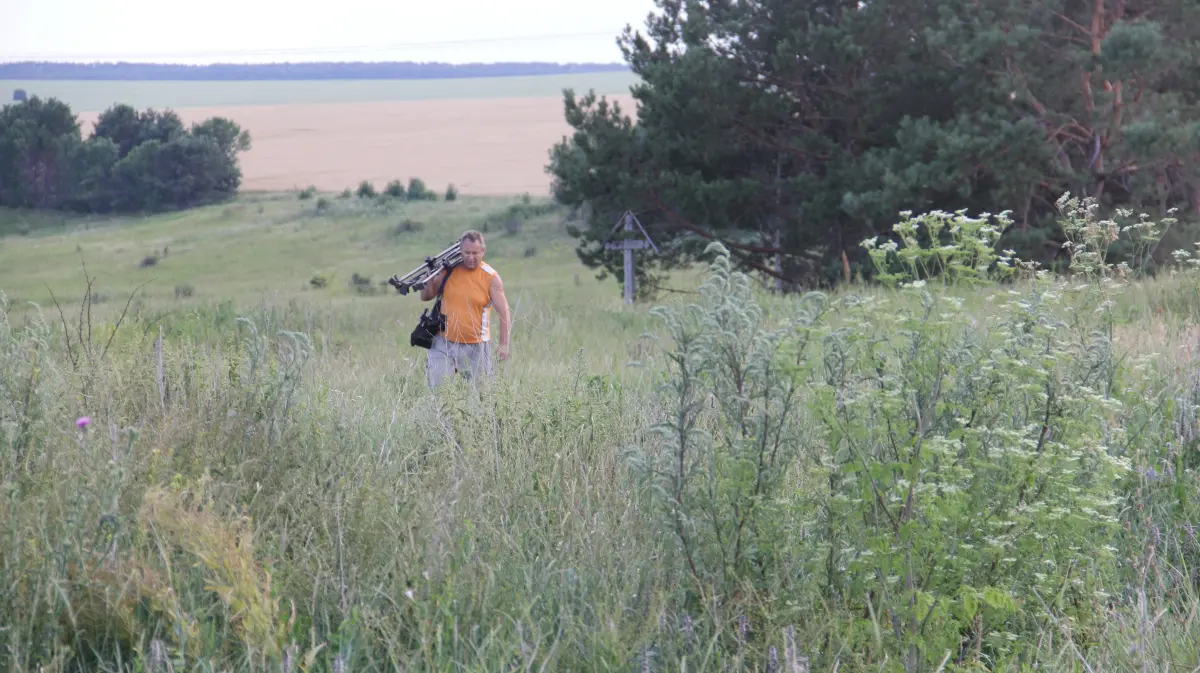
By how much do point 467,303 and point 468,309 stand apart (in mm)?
52

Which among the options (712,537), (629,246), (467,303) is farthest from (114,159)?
(712,537)

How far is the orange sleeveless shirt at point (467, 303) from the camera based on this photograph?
7.90 m

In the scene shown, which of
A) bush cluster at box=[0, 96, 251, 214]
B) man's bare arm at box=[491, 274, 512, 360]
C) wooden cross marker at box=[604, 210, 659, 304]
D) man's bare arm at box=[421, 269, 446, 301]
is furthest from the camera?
bush cluster at box=[0, 96, 251, 214]

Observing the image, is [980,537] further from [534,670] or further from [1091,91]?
[1091,91]

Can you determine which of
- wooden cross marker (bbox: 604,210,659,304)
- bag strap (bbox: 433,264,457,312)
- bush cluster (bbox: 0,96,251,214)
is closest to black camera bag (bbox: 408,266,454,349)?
bag strap (bbox: 433,264,457,312)

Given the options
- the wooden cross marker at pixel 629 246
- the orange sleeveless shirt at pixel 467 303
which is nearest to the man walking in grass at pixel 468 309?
the orange sleeveless shirt at pixel 467 303

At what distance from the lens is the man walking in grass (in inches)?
310

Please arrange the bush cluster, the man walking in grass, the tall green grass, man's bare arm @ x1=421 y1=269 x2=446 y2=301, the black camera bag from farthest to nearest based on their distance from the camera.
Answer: the bush cluster, man's bare arm @ x1=421 y1=269 x2=446 y2=301, the black camera bag, the man walking in grass, the tall green grass

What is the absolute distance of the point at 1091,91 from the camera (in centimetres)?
1816

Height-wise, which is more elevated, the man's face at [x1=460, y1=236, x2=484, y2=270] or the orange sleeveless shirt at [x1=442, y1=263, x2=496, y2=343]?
the man's face at [x1=460, y1=236, x2=484, y2=270]

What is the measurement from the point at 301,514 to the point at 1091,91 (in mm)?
18038

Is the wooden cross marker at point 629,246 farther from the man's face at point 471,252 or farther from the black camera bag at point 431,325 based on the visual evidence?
the man's face at point 471,252

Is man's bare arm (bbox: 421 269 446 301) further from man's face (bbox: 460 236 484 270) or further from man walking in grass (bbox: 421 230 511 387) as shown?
man's face (bbox: 460 236 484 270)

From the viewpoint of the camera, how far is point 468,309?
26.1 ft
